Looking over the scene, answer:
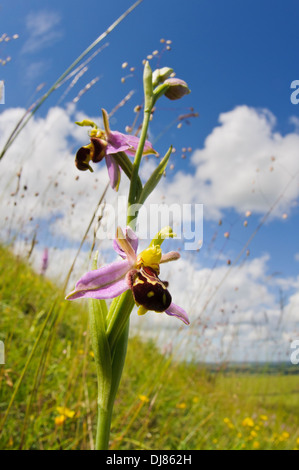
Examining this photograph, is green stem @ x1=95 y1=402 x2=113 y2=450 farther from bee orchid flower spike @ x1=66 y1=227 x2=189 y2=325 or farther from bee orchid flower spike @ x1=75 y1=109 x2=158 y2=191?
bee orchid flower spike @ x1=75 y1=109 x2=158 y2=191

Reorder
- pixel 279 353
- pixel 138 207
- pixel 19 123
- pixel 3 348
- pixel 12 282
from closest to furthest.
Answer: pixel 138 207 → pixel 19 123 → pixel 3 348 → pixel 12 282 → pixel 279 353

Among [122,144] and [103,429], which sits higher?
[122,144]

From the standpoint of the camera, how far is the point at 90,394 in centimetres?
236

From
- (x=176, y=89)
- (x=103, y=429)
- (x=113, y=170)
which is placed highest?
(x=176, y=89)

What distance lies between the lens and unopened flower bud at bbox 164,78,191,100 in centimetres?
163

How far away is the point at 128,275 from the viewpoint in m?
1.21

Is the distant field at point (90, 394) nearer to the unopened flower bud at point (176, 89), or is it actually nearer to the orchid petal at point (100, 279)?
the orchid petal at point (100, 279)

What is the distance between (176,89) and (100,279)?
959 mm

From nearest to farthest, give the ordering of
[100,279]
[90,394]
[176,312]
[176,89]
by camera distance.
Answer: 1. [100,279]
2. [176,312]
3. [176,89]
4. [90,394]

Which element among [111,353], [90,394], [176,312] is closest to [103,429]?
[111,353]

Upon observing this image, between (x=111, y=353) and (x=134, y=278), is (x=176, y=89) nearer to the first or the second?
(x=134, y=278)
